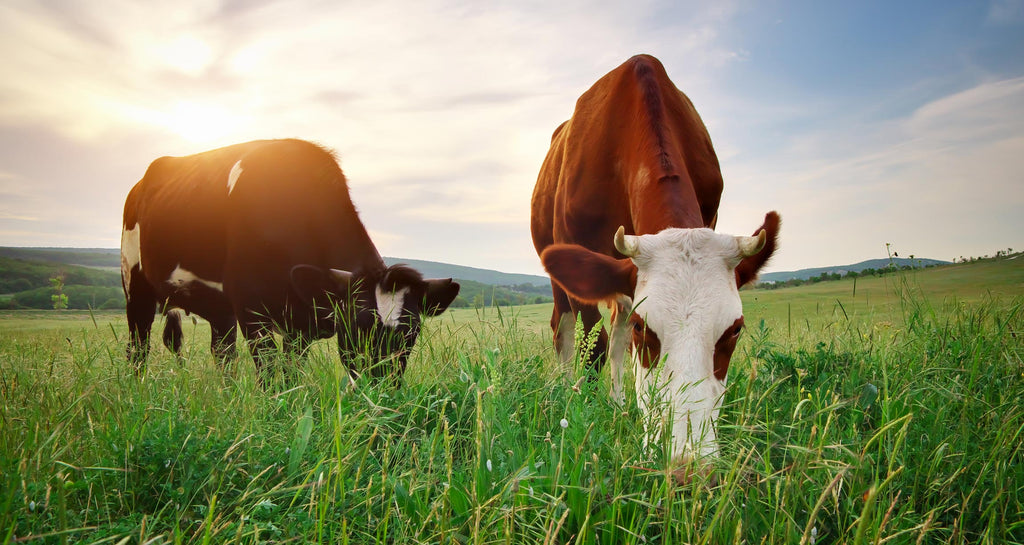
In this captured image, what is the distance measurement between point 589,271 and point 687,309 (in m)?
0.74

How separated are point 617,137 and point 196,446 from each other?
3828 millimetres

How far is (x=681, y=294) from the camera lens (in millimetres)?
2725

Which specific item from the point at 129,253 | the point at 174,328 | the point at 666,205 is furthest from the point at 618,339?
the point at 129,253

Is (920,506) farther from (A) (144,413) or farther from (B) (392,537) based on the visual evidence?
(A) (144,413)

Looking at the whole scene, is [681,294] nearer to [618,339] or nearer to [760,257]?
[760,257]

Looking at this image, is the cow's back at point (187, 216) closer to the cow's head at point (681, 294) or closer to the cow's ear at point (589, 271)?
the cow's ear at point (589, 271)

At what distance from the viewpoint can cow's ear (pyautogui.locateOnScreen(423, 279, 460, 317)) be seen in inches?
207

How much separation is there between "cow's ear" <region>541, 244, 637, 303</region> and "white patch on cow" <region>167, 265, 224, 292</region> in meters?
5.16

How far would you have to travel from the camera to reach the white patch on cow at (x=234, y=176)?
21.3 ft

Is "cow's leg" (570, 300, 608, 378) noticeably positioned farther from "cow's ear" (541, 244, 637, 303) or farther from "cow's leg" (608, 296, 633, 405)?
"cow's ear" (541, 244, 637, 303)

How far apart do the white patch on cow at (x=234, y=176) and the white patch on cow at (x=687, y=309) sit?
549cm

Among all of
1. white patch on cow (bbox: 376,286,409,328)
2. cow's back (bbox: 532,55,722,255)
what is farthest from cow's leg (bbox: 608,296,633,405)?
white patch on cow (bbox: 376,286,409,328)

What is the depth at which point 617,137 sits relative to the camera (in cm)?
460

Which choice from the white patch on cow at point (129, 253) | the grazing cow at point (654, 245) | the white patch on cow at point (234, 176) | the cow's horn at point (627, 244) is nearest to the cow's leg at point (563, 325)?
the grazing cow at point (654, 245)
